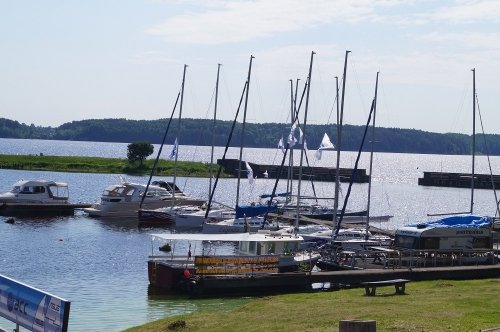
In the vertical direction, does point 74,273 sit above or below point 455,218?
below

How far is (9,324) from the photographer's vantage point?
31000 mm

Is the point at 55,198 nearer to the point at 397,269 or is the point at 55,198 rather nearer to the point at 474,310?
the point at 397,269

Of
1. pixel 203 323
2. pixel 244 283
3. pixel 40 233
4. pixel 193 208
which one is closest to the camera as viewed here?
pixel 203 323

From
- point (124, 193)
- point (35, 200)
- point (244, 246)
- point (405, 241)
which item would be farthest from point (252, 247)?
point (35, 200)

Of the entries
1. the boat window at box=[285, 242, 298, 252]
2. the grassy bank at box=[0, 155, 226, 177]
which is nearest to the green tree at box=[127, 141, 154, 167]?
the grassy bank at box=[0, 155, 226, 177]

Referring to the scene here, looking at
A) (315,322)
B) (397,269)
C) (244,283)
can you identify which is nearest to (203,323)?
(315,322)

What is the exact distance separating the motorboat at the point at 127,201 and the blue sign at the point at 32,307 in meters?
62.5

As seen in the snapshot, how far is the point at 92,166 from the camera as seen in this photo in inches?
6575

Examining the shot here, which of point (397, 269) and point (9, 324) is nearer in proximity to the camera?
point (9, 324)

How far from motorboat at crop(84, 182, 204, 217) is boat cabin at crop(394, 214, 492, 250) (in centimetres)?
4070

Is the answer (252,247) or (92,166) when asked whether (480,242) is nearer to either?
(252,247)

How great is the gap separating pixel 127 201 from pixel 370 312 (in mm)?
59968

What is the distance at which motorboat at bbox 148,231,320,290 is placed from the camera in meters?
40.9

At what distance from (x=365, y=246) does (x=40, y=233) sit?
28523 mm
